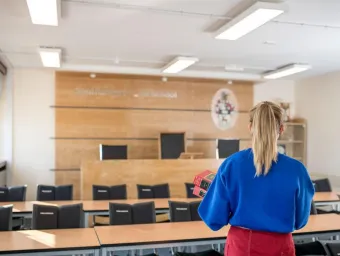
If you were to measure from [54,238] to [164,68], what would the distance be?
5.47 m

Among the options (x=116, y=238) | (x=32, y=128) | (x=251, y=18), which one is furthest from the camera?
(x=32, y=128)

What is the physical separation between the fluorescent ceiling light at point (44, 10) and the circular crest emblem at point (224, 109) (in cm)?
580

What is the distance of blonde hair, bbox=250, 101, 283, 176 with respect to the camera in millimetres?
1996

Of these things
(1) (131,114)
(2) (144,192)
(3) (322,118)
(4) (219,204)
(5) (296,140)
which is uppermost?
(1) (131,114)

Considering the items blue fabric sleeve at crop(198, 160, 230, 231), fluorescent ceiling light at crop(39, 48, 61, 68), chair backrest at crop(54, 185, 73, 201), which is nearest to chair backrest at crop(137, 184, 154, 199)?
chair backrest at crop(54, 185, 73, 201)

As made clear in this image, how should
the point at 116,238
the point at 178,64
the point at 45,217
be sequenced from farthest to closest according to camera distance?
the point at 178,64, the point at 45,217, the point at 116,238

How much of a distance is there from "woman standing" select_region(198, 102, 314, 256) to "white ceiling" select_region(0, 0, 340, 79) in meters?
2.58

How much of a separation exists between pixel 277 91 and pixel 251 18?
615 cm

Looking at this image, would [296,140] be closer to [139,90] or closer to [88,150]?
[139,90]

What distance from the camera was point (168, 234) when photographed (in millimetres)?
3445

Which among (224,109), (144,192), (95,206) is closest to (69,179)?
(144,192)

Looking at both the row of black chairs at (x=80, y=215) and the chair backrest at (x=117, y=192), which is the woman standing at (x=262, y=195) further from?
the chair backrest at (x=117, y=192)

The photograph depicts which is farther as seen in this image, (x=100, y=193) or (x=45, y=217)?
(x=100, y=193)

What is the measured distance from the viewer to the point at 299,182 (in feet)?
6.68
